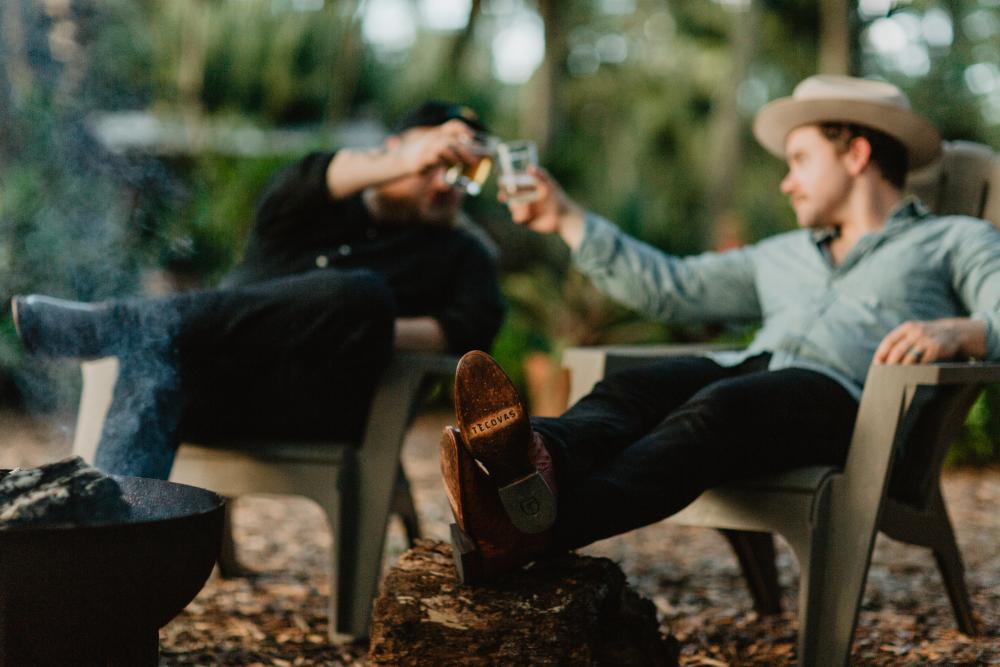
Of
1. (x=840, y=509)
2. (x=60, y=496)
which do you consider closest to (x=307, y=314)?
(x=60, y=496)

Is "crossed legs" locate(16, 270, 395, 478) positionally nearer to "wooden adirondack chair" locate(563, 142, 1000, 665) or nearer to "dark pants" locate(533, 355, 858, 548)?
"dark pants" locate(533, 355, 858, 548)

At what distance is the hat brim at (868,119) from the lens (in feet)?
8.72

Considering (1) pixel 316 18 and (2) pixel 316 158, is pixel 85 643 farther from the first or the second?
(1) pixel 316 18

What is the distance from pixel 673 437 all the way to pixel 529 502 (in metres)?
0.45

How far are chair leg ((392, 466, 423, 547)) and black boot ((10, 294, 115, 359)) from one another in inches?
36.3

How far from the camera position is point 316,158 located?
2.91m

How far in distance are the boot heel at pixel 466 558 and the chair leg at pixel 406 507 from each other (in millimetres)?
1123

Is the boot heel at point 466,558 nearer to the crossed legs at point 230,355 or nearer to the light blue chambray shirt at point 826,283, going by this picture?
the crossed legs at point 230,355

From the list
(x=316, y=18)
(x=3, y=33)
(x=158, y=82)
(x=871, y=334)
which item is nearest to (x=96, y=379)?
(x=871, y=334)

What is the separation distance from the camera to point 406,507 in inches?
119

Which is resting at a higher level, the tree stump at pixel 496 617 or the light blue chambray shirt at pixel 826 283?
the light blue chambray shirt at pixel 826 283

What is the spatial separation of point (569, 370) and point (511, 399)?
1.11 metres

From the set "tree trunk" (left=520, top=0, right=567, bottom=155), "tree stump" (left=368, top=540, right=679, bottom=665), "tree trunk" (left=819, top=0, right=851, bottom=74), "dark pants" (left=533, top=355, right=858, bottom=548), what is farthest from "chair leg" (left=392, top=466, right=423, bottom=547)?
"tree trunk" (left=819, top=0, right=851, bottom=74)

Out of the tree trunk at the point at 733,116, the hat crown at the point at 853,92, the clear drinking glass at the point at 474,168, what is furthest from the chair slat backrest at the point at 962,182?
the tree trunk at the point at 733,116
